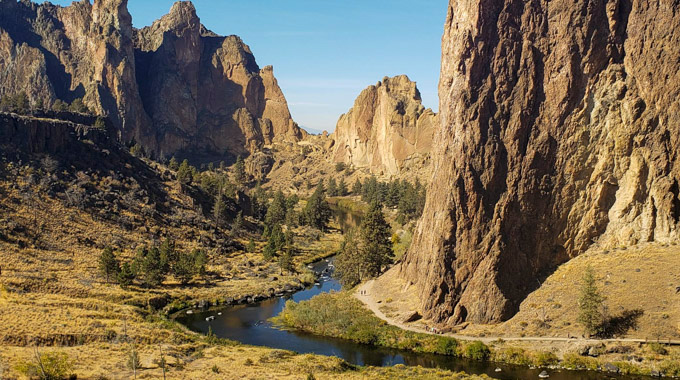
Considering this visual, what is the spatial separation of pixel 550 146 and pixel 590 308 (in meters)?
18.5

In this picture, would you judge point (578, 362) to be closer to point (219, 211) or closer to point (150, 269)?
point (150, 269)

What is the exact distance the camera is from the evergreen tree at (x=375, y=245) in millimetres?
82688

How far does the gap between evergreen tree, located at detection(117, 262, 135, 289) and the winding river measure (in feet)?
35.3

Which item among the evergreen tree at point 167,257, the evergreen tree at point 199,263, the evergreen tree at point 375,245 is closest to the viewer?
the evergreen tree at point 375,245

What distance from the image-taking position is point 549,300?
59.0 metres

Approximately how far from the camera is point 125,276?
254ft

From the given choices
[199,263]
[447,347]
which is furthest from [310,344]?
[199,263]

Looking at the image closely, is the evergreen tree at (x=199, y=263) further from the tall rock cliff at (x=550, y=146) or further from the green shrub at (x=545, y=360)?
the green shrub at (x=545, y=360)

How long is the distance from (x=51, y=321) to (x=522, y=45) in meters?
59.8

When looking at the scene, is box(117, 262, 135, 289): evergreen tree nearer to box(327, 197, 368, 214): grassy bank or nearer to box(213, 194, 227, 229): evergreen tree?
box(213, 194, 227, 229): evergreen tree

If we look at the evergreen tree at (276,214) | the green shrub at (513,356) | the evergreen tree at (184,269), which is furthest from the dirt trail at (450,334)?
the evergreen tree at (276,214)

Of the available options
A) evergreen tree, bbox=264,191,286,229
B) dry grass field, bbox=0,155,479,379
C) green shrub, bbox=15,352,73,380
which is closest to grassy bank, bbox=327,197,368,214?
evergreen tree, bbox=264,191,286,229

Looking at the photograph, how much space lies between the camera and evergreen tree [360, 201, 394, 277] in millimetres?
82688

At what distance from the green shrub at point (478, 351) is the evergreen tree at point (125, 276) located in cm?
4814
